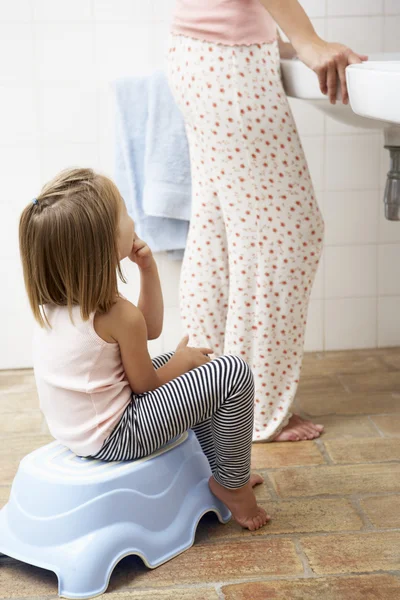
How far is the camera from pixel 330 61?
1.48m

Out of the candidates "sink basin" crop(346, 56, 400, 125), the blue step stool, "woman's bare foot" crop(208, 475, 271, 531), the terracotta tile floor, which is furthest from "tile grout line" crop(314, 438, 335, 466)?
"sink basin" crop(346, 56, 400, 125)

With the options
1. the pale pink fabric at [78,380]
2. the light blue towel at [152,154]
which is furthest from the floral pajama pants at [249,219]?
the pale pink fabric at [78,380]

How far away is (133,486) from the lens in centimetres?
133

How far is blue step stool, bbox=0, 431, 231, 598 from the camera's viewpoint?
50.1 inches

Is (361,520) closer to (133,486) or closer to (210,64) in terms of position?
(133,486)

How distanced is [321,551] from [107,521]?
37 cm

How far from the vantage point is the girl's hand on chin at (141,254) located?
4.73 feet

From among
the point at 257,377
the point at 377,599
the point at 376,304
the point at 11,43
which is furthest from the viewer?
the point at 376,304

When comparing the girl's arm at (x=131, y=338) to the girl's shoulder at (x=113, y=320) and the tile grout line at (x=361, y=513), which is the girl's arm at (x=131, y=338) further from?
the tile grout line at (x=361, y=513)

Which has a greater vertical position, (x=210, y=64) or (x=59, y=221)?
(x=210, y=64)

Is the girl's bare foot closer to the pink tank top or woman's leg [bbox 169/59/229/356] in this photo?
woman's leg [bbox 169/59/229/356]

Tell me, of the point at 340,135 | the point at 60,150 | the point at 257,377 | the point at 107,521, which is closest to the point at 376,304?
the point at 340,135

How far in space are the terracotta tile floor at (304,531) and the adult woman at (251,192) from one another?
0.44ft

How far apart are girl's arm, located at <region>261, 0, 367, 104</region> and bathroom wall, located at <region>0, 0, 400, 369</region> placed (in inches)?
26.9
